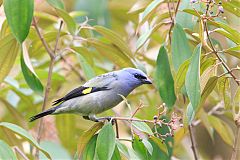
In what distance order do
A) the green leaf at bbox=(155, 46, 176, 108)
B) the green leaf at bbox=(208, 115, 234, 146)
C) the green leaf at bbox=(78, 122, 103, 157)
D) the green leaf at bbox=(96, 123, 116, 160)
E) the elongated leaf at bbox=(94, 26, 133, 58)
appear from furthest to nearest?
the green leaf at bbox=(208, 115, 234, 146)
the elongated leaf at bbox=(94, 26, 133, 58)
the green leaf at bbox=(155, 46, 176, 108)
the green leaf at bbox=(78, 122, 103, 157)
the green leaf at bbox=(96, 123, 116, 160)

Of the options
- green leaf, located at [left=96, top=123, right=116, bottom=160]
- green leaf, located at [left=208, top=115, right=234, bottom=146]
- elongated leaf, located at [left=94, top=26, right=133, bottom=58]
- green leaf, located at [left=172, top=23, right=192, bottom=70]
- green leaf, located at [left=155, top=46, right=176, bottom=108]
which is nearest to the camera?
green leaf, located at [left=96, top=123, right=116, bottom=160]

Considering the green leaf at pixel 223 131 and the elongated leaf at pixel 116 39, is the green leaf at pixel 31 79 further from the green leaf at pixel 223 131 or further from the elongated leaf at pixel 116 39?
the green leaf at pixel 223 131

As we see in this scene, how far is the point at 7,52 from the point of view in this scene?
297 cm

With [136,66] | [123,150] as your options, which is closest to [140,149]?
[123,150]

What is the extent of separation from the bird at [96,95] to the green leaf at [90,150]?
1.84ft

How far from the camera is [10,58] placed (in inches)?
117

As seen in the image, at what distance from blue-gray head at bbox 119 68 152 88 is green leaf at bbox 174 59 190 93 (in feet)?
1.67

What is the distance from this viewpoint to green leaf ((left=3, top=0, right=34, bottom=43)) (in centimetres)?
258

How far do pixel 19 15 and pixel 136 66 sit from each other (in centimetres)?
91

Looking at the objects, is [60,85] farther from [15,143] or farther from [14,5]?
[14,5]

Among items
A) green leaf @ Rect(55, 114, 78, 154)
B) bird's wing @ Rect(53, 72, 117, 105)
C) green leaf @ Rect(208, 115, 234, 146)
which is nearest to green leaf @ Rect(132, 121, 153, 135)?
bird's wing @ Rect(53, 72, 117, 105)

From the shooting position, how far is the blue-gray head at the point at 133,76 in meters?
3.24

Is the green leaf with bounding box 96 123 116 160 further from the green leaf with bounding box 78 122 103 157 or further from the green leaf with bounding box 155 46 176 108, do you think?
the green leaf with bounding box 155 46 176 108

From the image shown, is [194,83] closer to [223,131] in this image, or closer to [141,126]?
[141,126]
